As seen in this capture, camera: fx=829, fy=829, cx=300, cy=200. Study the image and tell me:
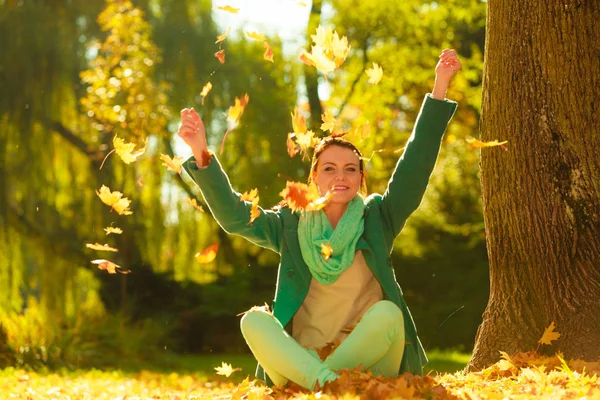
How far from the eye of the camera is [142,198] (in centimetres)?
1176

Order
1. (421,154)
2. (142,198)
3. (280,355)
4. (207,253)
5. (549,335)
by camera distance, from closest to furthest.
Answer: (280,355), (421,154), (207,253), (549,335), (142,198)

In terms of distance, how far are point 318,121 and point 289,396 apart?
31.1 feet

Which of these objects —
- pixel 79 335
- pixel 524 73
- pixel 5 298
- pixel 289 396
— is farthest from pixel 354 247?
pixel 5 298

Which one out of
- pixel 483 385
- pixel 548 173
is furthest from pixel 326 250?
pixel 548 173

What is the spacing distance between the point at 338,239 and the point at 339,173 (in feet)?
1.12

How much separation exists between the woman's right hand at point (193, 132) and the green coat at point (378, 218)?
0.08 metres

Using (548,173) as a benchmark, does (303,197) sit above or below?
below

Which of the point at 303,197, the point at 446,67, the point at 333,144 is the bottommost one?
the point at 303,197

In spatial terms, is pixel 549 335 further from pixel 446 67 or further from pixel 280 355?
pixel 280 355

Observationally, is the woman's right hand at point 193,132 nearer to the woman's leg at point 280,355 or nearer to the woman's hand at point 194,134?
the woman's hand at point 194,134

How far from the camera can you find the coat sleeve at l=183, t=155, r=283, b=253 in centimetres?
378

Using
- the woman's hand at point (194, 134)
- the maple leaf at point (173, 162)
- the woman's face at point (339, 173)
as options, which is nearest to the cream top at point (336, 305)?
the woman's face at point (339, 173)

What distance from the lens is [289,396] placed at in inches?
137

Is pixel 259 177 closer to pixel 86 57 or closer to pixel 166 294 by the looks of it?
pixel 166 294
